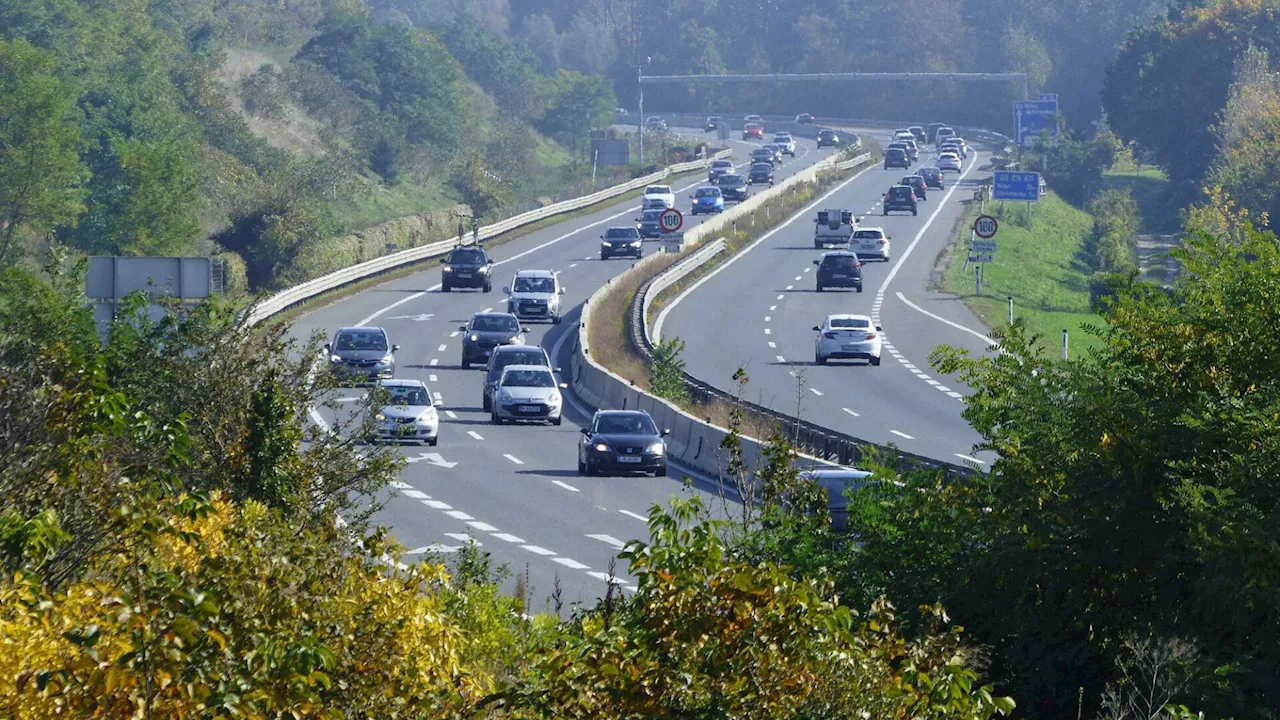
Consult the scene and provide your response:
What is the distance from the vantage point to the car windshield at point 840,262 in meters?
62.5

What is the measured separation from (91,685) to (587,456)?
80.1 ft

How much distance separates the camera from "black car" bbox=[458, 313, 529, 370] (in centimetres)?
4650

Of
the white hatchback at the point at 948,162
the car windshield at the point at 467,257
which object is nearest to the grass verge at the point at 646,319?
the car windshield at the point at 467,257

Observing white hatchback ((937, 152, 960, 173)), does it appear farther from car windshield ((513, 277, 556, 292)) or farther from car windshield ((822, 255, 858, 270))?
car windshield ((513, 277, 556, 292))

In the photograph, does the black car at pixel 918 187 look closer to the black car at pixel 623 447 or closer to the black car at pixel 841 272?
the black car at pixel 841 272

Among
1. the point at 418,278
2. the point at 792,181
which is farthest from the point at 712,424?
the point at 792,181

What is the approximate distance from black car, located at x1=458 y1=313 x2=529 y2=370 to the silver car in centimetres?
769

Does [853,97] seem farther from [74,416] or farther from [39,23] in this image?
[74,416]

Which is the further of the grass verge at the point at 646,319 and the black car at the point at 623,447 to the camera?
the grass verge at the point at 646,319

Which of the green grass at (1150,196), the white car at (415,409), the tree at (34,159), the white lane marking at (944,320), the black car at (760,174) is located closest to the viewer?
the white car at (415,409)

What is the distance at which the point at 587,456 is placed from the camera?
30.7 meters

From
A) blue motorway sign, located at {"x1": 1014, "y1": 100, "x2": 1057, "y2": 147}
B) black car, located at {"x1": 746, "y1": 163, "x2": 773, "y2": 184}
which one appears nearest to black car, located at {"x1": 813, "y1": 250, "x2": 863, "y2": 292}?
black car, located at {"x1": 746, "y1": 163, "x2": 773, "y2": 184}

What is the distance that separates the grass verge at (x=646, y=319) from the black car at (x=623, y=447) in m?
1.70

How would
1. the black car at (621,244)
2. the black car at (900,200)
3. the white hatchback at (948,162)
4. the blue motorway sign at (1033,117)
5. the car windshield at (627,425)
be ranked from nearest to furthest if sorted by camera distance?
the car windshield at (627,425) < the black car at (621,244) < the black car at (900,200) < the white hatchback at (948,162) < the blue motorway sign at (1033,117)
